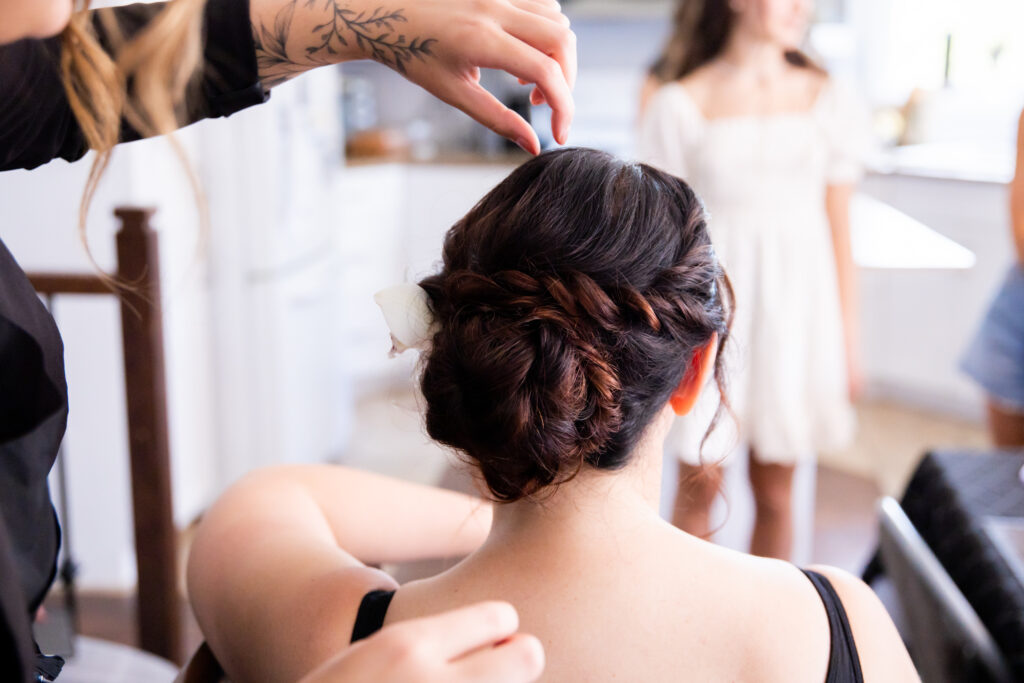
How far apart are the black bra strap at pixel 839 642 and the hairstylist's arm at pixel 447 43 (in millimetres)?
449

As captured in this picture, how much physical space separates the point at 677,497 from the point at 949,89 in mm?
2877

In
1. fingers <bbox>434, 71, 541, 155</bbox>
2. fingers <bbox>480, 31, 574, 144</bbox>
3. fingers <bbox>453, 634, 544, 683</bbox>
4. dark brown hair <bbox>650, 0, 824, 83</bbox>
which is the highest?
fingers <bbox>480, 31, 574, 144</bbox>

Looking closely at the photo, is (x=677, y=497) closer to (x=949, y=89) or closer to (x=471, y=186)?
(x=471, y=186)

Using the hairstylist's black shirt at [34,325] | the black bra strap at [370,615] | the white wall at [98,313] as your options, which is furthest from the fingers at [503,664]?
the white wall at [98,313]

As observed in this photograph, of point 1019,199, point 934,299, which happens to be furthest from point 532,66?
point 934,299

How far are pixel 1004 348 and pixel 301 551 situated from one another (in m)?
1.96

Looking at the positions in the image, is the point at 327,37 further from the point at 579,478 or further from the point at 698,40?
the point at 698,40

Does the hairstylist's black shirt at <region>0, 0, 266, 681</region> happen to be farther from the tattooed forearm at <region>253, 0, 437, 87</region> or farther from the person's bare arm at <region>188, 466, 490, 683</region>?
the person's bare arm at <region>188, 466, 490, 683</region>

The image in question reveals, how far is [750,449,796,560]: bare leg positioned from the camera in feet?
6.89

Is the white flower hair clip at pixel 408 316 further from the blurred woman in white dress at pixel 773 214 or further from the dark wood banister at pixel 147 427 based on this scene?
the blurred woman in white dress at pixel 773 214

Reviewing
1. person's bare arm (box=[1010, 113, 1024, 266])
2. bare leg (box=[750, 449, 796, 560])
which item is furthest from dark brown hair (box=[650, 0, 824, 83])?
bare leg (box=[750, 449, 796, 560])

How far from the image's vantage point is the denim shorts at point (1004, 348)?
2.26 metres

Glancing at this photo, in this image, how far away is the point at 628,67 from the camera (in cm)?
470

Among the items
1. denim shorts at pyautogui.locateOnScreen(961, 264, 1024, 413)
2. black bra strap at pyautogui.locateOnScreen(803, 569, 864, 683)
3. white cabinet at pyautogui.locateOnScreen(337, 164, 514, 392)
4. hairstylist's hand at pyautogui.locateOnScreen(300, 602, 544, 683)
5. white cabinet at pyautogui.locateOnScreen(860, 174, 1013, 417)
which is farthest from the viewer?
white cabinet at pyautogui.locateOnScreen(337, 164, 514, 392)
